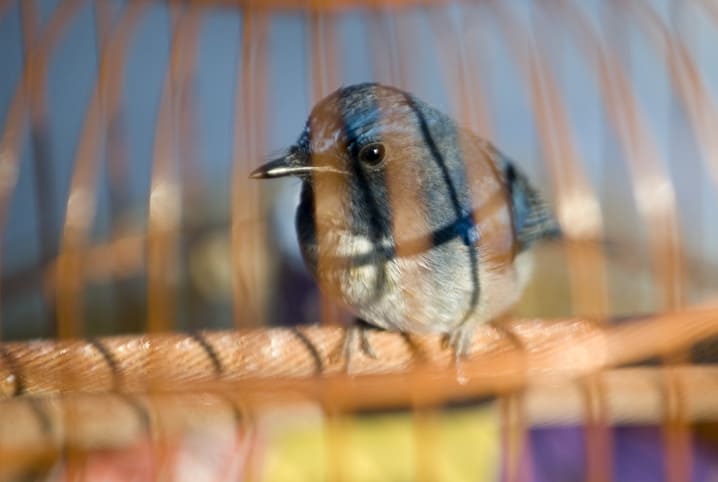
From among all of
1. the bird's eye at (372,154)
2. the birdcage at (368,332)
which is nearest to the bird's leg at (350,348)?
the birdcage at (368,332)

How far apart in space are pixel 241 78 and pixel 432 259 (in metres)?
0.47

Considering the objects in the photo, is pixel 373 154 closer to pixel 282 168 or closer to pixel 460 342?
pixel 282 168

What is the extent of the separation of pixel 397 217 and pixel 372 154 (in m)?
0.13

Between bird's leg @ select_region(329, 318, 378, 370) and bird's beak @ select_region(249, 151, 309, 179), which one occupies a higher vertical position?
bird's beak @ select_region(249, 151, 309, 179)

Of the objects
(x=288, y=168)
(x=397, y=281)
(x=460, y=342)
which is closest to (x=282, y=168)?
(x=288, y=168)

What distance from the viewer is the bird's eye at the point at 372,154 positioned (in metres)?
1.43

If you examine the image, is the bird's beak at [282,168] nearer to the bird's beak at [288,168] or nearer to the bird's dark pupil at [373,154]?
the bird's beak at [288,168]

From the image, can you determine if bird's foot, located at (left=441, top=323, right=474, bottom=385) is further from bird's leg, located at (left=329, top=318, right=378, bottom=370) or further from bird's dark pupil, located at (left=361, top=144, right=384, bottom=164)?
bird's dark pupil, located at (left=361, top=144, right=384, bottom=164)

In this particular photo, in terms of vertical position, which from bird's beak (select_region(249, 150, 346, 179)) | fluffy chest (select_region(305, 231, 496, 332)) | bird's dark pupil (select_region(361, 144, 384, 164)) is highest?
bird's dark pupil (select_region(361, 144, 384, 164))

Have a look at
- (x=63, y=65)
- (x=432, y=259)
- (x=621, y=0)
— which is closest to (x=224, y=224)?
(x=63, y=65)

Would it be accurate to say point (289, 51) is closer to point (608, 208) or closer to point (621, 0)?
point (621, 0)

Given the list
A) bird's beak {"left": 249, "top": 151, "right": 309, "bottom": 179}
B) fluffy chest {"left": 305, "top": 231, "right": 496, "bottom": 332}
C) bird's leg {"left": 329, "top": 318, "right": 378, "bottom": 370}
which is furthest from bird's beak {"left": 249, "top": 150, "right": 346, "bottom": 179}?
bird's leg {"left": 329, "top": 318, "right": 378, "bottom": 370}

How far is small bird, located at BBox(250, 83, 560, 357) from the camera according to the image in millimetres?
1408

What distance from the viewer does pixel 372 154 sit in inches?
57.0
